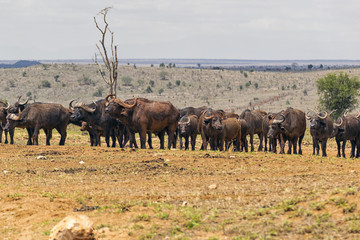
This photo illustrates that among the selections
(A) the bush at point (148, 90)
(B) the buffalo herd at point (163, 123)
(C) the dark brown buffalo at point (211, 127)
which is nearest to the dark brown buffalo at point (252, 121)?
(B) the buffalo herd at point (163, 123)

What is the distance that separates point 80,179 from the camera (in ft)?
53.2

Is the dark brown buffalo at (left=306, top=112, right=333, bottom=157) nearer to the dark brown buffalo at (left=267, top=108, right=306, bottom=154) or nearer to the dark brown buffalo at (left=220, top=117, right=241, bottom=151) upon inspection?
the dark brown buffalo at (left=267, top=108, right=306, bottom=154)

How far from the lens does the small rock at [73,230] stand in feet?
33.6

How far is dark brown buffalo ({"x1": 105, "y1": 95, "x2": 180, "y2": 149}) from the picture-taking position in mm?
24484

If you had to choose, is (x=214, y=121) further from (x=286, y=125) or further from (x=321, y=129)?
(x=321, y=129)

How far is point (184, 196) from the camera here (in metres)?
13.3

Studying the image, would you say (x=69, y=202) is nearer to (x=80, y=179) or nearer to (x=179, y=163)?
(x=80, y=179)

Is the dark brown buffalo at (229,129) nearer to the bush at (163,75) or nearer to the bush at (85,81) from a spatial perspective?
the bush at (85,81)

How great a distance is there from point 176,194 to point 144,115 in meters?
11.1

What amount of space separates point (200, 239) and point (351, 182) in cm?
457

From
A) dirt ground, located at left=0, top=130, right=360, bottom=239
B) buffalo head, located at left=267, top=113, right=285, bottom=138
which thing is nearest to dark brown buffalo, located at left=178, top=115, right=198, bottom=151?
buffalo head, located at left=267, top=113, right=285, bottom=138

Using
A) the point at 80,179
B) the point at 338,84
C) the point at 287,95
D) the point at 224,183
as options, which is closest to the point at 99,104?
the point at 80,179

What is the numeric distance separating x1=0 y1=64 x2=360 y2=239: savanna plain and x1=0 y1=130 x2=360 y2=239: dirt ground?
0.07 ft

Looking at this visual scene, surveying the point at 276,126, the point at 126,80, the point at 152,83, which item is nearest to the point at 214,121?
the point at 276,126
